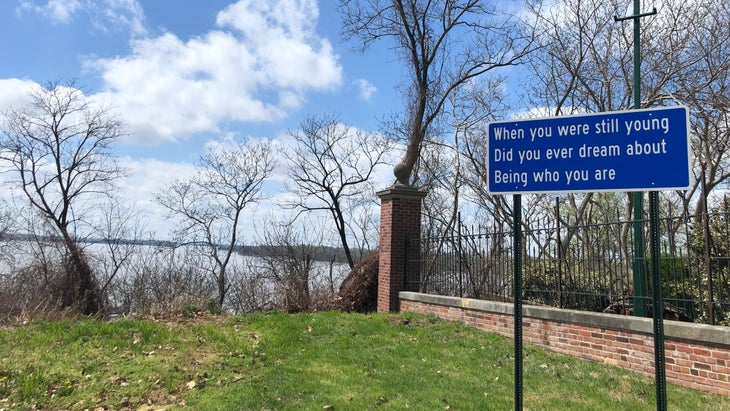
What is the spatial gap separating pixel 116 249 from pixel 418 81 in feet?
37.9

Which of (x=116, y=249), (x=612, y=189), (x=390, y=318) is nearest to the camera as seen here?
(x=612, y=189)

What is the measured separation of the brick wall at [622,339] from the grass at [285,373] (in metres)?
0.24

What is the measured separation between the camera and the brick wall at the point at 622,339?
545 centimetres

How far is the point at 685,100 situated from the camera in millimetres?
11312

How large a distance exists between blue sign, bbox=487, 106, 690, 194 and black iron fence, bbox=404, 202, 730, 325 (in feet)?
11.9

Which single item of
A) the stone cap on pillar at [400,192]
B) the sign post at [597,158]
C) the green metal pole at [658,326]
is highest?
the stone cap on pillar at [400,192]

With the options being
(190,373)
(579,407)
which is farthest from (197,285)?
(579,407)

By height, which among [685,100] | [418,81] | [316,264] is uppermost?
[418,81]

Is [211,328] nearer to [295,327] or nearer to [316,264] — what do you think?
Answer: [295,327]

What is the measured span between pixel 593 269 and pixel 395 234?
449 cm

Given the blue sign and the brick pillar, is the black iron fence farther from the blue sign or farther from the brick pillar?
the blue sign

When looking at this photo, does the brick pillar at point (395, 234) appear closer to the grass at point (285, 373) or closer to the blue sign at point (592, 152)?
the grass at point (285, 373)

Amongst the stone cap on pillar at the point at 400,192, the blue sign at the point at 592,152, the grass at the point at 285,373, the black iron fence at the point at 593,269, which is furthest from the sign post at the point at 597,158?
the stone cap on pillar at the point at 400,192

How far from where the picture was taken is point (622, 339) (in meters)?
6.36
